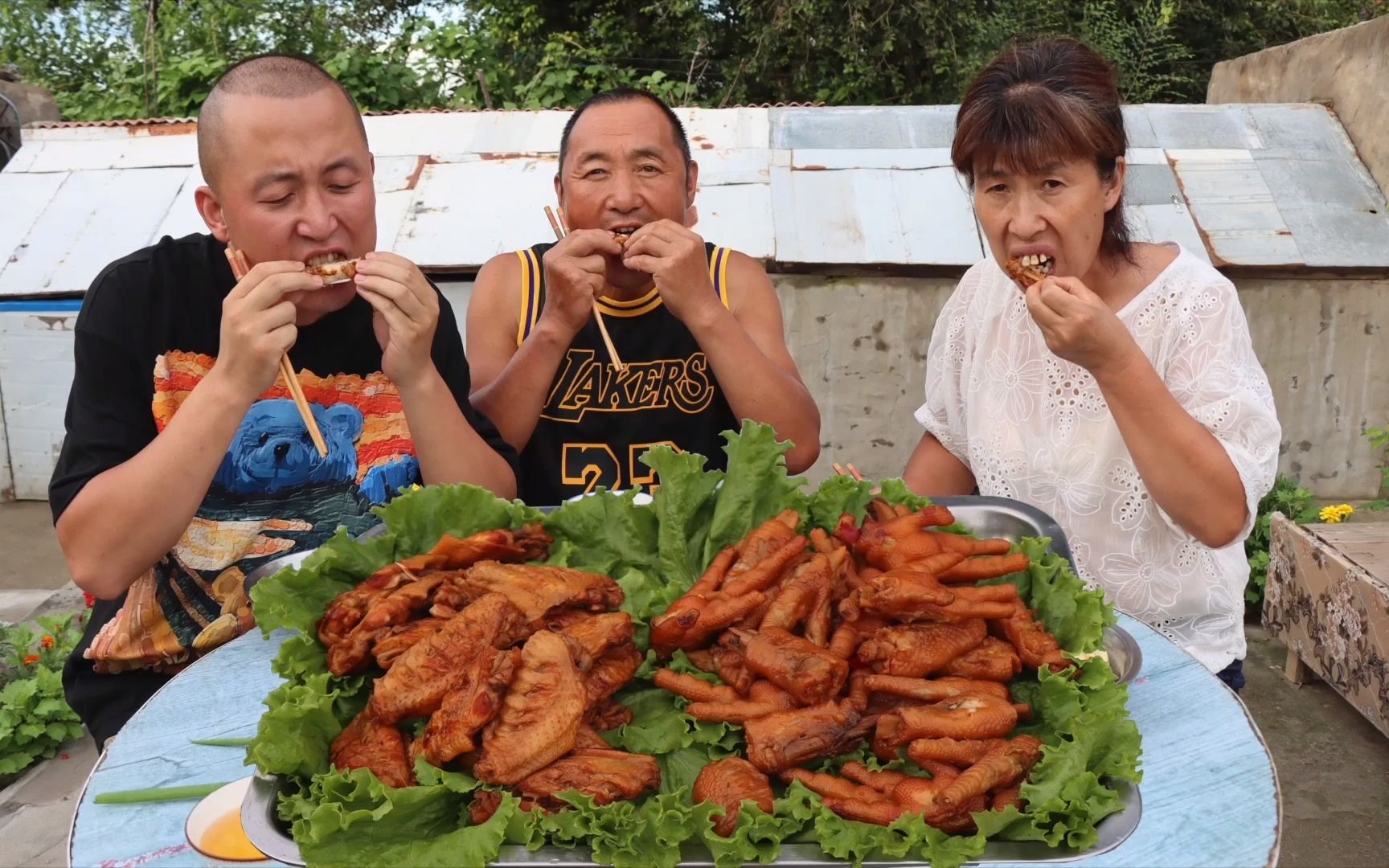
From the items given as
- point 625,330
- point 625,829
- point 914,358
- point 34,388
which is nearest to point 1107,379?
point 625,829

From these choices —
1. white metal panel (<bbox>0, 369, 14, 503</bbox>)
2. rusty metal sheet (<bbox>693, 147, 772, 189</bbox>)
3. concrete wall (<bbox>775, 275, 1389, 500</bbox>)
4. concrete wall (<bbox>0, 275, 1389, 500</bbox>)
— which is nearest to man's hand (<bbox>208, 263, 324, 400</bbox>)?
concrete wall (<bbox>0, 275, 1389, 500</bbox>)

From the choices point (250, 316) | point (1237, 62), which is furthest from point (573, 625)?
point (1237, 62)

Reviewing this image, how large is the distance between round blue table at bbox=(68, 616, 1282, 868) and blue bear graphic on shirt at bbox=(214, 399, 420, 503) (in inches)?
25.2

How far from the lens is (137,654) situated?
258 centimetres

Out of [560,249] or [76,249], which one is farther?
[76,249]

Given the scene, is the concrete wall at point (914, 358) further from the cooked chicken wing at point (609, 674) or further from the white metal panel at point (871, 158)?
the cooked chicken wing at point (609, 674)

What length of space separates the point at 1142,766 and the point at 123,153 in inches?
313

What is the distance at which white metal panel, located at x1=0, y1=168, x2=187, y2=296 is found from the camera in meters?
6.93

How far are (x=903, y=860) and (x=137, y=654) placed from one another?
6.48 ft

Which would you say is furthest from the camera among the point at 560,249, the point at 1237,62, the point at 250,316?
the point at 1237,62

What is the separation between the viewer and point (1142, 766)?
1.64 metres

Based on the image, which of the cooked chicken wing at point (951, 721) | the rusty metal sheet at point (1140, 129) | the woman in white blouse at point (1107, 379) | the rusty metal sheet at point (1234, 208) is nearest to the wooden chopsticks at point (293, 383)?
the cooked chicken wing at point (951, 721)

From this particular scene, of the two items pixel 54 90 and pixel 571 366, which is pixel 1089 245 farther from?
pixel 54 90

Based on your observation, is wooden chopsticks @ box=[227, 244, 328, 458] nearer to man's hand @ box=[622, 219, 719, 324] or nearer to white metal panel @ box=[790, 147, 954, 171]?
man's hand @ box=[622, 219, 719, 324]
